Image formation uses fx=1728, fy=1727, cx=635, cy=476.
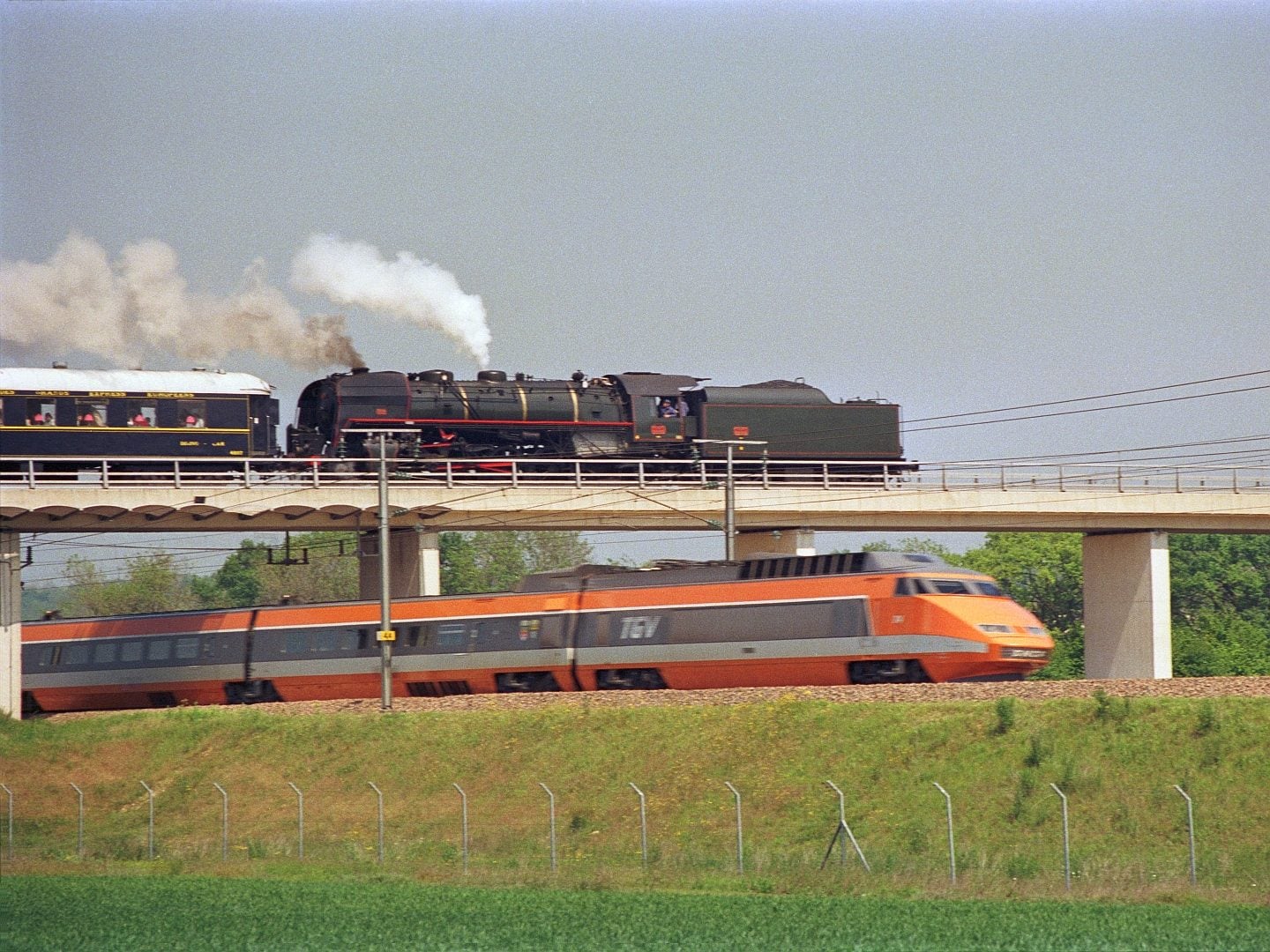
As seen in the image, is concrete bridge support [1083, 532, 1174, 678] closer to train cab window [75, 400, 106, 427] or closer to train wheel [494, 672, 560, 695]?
train wheel [494, 672, 560, 695]

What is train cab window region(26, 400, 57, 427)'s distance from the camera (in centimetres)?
5481

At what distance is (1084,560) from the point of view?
6588 cm

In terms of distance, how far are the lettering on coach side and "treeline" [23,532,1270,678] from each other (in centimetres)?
7453

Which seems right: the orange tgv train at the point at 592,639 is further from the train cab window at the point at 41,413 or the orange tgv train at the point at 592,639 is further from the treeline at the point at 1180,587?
the treeline at the point at 1180,587

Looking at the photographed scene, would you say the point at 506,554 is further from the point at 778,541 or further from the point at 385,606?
the point at 385,606

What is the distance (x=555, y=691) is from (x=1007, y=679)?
12054 mm

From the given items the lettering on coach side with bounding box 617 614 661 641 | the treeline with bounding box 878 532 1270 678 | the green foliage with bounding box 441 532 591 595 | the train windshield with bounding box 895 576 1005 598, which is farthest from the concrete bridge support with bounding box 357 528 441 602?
the green foliage with bounding box 441 532 591 595

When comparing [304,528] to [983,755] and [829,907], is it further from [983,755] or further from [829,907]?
[829,907]

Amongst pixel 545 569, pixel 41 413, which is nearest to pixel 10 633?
pixel 41 413

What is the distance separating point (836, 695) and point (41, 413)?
2891 centimetres

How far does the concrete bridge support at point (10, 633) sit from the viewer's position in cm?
5147

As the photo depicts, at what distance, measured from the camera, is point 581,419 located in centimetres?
6209

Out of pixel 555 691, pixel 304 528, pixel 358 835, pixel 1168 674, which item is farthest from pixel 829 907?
pixel 1168 674

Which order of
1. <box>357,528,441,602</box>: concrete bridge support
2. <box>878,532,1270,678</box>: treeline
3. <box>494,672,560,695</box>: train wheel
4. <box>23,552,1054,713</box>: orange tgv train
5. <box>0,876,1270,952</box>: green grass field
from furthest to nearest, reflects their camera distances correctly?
<box>878,532,1270,678</box>: treeline
<box>357,528,441,602</box>: concrete bridge support
<box>494,672,560,695</box>: train wheel
<box>23,552,1054,713</box>: orange tgv train
<box>0,876,1270,952</box>: green grass field
